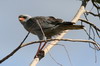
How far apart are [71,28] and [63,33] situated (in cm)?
17

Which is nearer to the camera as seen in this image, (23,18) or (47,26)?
(47,26)

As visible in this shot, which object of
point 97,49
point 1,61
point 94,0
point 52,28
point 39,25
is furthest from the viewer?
point 94,0

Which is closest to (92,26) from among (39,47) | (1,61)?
(39,47)

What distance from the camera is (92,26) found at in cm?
550

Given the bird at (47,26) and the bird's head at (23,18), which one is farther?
the bird's head at (23,18)

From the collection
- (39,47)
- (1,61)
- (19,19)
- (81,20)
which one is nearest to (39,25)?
(39,47)

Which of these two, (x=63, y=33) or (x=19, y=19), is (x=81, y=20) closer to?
(x=63, y=33)

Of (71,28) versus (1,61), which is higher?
(1,61)

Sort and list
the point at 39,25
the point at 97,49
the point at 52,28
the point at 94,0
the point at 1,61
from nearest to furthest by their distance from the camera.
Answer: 1. the point at 1,61
2. the point at 97,49
3. the point at 39,25
4. the point at 52,28
5. the point at 94,0

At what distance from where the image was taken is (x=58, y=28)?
5621 mm

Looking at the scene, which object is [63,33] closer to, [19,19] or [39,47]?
[39,47]

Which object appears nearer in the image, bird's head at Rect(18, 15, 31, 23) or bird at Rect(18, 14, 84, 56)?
bird at Rect(18, 14, 84, 56)

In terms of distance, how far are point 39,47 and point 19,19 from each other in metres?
1.17

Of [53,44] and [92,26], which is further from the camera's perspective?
[92,26]
